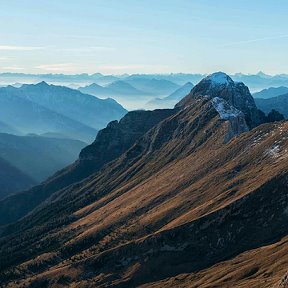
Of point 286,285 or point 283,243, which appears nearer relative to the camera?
point 286,285

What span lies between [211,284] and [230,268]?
42.9 ft

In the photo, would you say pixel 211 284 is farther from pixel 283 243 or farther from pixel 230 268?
pixel 283 243

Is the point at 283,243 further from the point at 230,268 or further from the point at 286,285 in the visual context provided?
the point at 286,285

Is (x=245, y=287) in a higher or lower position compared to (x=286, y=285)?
lower

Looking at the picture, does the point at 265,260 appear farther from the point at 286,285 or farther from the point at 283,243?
the point at 286,285

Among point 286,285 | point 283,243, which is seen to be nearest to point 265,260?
point 283,243

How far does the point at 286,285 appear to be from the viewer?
13512cm

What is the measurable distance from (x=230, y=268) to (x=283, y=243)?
23741mm

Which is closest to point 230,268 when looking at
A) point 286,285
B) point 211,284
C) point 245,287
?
point 211,284

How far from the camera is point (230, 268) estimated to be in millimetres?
198375

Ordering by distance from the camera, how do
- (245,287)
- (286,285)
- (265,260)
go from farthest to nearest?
(265,260) → (245,287) → (286,285)

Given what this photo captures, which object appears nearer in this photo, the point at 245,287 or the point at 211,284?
the point at 245,287

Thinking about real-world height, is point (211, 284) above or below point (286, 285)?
below

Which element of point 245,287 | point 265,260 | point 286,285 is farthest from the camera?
point 265,260
